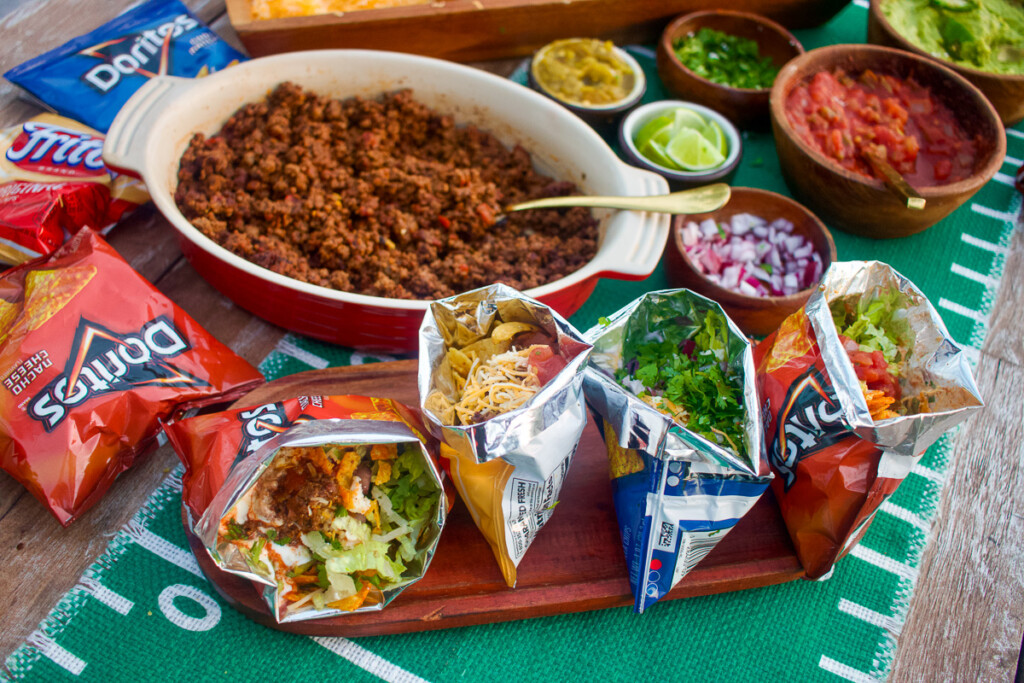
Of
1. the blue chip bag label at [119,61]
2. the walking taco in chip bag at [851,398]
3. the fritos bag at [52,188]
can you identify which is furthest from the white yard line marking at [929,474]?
the blue chip bag label at [119,61]

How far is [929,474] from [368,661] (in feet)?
3.72

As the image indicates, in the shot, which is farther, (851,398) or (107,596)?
(107,596)

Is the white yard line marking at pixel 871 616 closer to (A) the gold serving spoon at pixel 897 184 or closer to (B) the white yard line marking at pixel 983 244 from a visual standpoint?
(A) the gold serving spoon at pixel 897 184

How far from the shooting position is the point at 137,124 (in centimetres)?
130

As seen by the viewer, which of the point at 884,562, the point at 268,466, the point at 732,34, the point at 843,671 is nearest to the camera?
the point at 268,466

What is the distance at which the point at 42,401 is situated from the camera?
1058mm

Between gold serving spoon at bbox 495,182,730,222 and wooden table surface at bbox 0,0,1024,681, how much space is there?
705 millimetres

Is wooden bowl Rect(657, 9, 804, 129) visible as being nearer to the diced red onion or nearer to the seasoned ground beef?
the diced red onion

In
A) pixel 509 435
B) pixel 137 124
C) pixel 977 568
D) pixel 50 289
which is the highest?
pixel 137 124

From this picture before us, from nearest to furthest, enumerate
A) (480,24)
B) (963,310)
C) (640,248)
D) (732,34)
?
1. (640,248)
2. (963,310)
3. (480,24)
4. (732,34)

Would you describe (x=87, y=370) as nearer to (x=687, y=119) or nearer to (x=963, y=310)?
(x=687, y=119)

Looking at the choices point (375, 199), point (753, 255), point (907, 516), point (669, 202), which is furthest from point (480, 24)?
point (907, 516)

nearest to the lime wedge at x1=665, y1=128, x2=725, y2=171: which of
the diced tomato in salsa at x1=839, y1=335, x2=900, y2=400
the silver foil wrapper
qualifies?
the silver foil wrapper

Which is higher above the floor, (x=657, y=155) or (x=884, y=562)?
(x=657, y=155)
